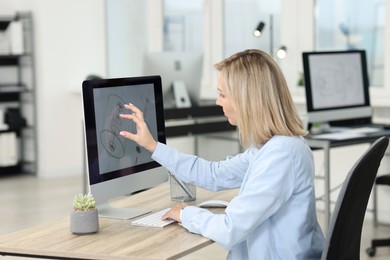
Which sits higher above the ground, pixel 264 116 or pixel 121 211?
pixel 264 116

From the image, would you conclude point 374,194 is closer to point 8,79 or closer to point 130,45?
point 130,45

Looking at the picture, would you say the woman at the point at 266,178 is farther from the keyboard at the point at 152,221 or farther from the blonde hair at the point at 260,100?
the keyboard at the point at 152,221

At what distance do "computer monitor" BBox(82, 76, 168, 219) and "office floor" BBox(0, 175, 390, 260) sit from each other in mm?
1812

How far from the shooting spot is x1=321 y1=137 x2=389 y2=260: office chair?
76.5 inches

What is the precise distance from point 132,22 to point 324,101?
11.1ft

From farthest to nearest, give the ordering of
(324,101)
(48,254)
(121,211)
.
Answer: (324,101), (121,211), (48,254)

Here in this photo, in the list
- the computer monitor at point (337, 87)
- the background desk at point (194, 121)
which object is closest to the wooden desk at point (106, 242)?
the computer monitor at point (337, 87)

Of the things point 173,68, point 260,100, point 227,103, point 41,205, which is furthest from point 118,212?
point 41,205

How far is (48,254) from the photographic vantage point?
6.85ft

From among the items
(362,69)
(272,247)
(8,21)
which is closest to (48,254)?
(272,247)

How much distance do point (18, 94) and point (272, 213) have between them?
5.97 metres

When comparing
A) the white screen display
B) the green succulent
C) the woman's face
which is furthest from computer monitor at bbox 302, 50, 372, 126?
the green succulent

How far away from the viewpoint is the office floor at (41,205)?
4605mm

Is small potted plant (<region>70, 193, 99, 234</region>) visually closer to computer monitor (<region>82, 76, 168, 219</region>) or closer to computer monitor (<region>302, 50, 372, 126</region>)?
computer monitor (<region>82, 76, 168, 219</region>)
